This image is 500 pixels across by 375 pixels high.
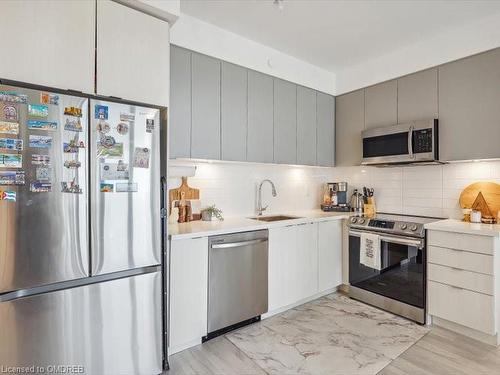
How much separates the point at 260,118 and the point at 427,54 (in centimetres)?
175

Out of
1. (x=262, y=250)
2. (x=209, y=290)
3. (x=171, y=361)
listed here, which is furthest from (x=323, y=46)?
(x=171, y=361)

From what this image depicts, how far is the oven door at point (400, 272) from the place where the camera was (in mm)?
2586

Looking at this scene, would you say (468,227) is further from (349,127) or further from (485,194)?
(349,127)

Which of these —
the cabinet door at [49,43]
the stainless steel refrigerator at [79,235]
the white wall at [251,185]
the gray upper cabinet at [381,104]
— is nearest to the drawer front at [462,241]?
the gray upper cabinet at [381,104]

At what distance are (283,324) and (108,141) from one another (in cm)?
205

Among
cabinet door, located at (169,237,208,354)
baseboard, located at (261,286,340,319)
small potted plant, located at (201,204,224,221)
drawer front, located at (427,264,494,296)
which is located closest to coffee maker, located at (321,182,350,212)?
baseboard, located at (261,286,340,319)

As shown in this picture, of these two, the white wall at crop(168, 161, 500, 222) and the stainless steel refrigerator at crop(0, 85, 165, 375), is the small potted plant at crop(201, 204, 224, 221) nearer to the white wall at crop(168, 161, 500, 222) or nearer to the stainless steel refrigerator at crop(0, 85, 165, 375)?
the white wall at crop(168, 161, 500, 222)

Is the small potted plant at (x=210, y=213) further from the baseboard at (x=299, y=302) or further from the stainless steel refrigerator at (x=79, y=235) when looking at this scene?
the baseboard at (x=299, y=302)

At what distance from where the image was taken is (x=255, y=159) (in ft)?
9.53

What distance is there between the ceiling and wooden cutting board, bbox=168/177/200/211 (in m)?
1.48

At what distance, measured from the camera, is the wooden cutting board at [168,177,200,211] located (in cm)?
264

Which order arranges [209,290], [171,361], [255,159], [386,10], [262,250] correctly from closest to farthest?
[171,361]
[209,290]
[386,10]
[262,250]
[255,159]

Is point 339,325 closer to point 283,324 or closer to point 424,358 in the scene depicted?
point 283,324

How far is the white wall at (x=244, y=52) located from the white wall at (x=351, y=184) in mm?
1009
